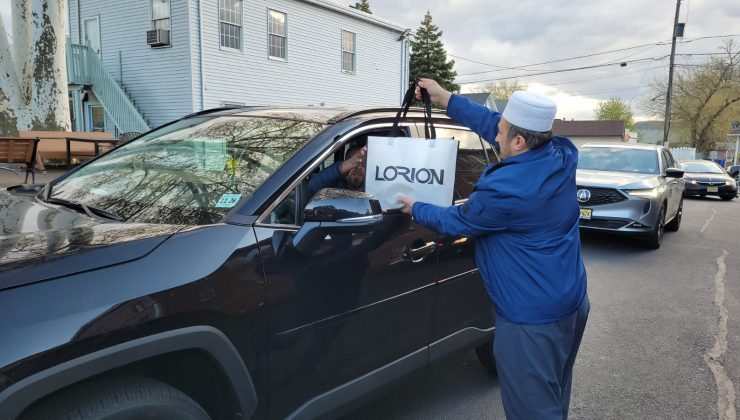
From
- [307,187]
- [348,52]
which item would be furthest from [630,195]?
[348,52]

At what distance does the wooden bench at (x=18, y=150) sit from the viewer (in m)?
7.68

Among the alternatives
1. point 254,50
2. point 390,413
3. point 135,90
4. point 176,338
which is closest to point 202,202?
point 176,338

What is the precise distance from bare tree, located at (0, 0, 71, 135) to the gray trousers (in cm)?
1187

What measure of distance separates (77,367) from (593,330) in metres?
4.43

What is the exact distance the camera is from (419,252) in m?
2.56

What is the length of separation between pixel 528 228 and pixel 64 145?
36.3ft

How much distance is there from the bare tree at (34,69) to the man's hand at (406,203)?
11.2 meters

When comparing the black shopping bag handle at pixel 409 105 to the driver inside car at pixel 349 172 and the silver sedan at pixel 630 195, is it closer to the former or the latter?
the driver inside car at pixel 349 172

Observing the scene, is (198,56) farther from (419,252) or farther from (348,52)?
(419,252)

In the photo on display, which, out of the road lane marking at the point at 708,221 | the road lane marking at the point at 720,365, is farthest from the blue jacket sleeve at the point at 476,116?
the road lane marking at the point at 708,221

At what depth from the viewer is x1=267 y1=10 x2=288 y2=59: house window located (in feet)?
53.3

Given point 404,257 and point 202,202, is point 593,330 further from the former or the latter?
point 202,202

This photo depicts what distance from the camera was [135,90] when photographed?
635 inches

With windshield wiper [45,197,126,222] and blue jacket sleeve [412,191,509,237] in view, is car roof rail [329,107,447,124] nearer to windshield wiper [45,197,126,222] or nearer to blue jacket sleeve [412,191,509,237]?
blue jacket sleeve [412,191,509,237]
